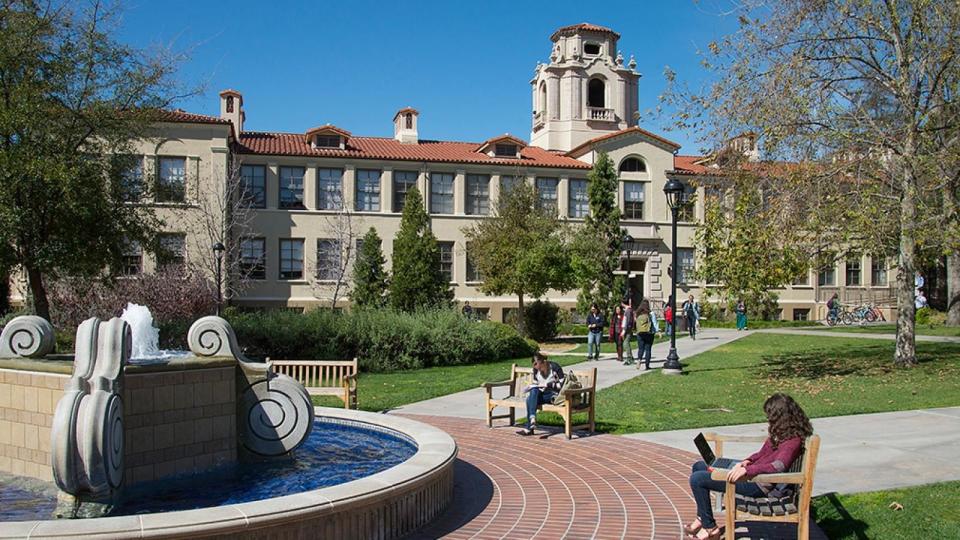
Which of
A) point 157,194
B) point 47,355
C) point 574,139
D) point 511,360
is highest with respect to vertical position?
point 574,139

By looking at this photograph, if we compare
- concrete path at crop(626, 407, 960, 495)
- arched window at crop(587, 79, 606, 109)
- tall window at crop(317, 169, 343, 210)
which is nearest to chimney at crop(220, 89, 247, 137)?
tall window at crop(317, 169, 343, 210)

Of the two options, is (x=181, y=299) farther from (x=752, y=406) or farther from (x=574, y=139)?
(x=574, y=139)

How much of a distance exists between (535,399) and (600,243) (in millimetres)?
28844

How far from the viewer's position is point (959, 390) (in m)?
15.1

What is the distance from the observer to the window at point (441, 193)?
4491cm

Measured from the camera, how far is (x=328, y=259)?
42.1m

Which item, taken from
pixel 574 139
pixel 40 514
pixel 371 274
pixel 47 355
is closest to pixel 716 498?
pixel 40 514

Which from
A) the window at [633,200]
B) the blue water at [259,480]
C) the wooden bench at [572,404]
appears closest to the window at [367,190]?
the window at [633,200]

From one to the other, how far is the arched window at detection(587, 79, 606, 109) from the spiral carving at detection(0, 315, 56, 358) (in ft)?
156

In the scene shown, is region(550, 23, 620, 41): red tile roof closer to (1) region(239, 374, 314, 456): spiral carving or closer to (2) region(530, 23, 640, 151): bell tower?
(2) region(530, 23, 640, 151): bell tower

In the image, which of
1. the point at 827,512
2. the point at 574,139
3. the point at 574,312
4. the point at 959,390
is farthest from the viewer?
the point at 574,139

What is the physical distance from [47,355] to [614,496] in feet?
19.5

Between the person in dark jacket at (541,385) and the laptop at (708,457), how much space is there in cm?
459

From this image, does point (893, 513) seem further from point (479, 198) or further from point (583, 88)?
point (583, 88)
